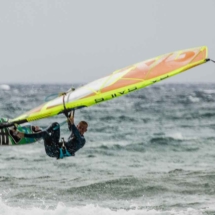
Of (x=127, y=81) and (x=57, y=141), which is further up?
(x=127, y=81)

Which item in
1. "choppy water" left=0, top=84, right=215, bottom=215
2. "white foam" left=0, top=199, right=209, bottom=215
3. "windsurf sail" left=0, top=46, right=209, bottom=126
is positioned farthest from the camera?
"choppy water" left=0, top=84, right=215, bottom=215

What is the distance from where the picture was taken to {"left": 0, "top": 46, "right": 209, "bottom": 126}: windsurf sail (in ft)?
30.8

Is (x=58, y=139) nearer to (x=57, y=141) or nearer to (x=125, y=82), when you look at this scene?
(x=57, y=141)

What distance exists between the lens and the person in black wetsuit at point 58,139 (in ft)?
31.4

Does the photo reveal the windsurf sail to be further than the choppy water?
No

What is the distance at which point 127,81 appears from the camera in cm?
952

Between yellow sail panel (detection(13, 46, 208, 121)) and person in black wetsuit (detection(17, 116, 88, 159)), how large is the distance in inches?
10.2

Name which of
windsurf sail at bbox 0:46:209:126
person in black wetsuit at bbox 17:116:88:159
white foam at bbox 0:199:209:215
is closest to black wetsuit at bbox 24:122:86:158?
person in black wetsuit at bbox 17:116:88:159

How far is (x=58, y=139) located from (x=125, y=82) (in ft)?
4.64

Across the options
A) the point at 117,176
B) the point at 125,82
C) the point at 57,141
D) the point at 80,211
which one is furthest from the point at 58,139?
the point at 117,176

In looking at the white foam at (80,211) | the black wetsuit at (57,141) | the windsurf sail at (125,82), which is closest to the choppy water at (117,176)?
the white foam at (80,211)

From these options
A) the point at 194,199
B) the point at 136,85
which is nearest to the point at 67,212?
the point at 194,199


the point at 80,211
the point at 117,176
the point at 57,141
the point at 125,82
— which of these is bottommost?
the point at 117,176

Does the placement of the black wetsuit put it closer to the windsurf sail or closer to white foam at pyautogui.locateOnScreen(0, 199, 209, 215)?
the windsurf sail
